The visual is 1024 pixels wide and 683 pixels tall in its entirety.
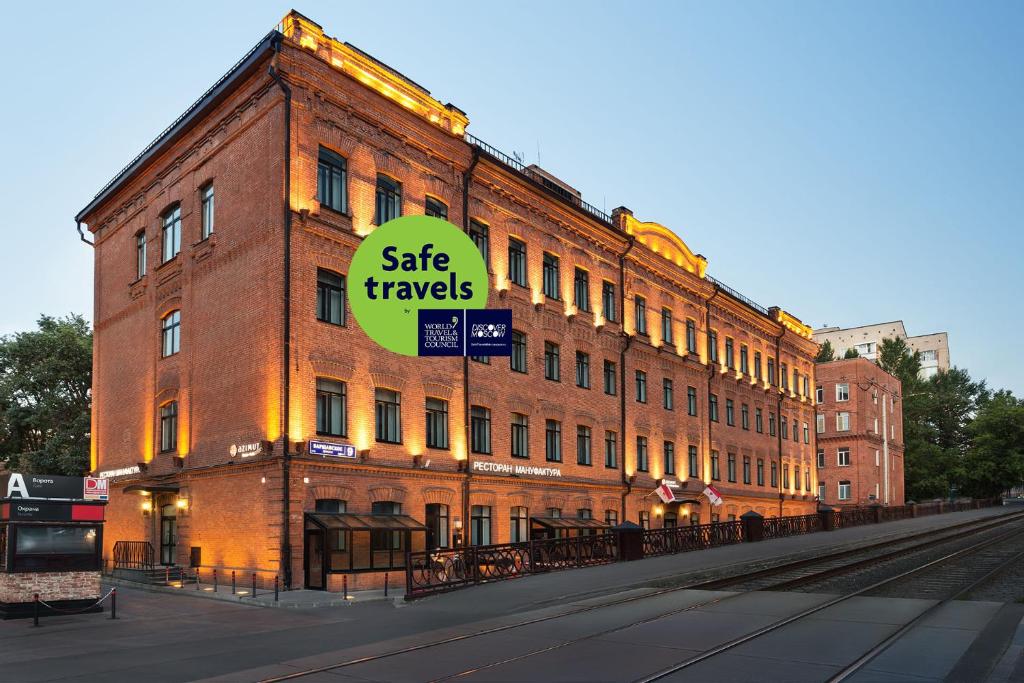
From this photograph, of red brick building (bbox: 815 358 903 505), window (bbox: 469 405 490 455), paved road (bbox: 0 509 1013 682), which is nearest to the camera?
paved road (bbox: 0 509 1013 682)

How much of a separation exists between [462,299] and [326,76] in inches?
515

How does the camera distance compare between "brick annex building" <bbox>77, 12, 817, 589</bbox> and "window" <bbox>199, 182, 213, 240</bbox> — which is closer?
"brick annex building" <bbox>77, 12, 817, 589</bbox>

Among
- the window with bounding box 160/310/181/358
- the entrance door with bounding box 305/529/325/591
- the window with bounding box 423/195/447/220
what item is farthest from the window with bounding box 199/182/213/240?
the entrance door with bounding box 305/529/325/591

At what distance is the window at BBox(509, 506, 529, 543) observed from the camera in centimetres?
3447

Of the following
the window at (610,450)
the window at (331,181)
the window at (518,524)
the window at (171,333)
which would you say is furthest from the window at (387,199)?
the window at (610,450)

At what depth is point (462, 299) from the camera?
18766 millimetres

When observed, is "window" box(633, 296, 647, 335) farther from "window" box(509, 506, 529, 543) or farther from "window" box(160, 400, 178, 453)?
"window" box(160, 400, 178, 453)

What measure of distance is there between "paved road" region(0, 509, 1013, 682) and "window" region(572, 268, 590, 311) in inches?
643

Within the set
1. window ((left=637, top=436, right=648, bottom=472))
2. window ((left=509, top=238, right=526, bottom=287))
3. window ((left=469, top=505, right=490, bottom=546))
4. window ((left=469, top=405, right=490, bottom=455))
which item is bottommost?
window ((left=469, top=505, right=490, bottom=546))

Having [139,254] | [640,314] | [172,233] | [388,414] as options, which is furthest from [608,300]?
[139,254]

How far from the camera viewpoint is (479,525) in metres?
33.0

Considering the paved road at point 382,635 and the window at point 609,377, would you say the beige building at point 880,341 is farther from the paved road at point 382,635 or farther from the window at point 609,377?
the paved road at point 382,635

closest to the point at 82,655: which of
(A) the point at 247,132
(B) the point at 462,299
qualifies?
(B) the point at 462,299

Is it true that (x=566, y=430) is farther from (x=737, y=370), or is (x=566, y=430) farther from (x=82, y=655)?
(x=82, y=655)
